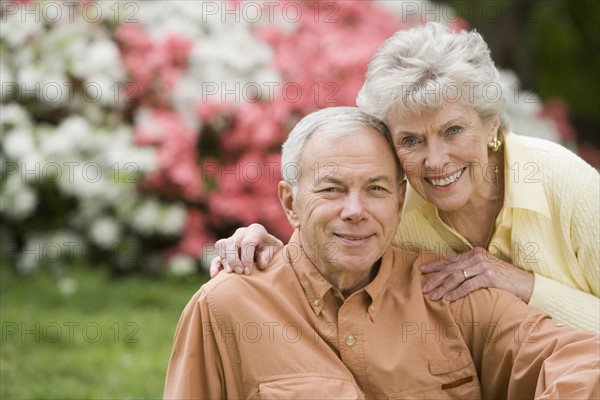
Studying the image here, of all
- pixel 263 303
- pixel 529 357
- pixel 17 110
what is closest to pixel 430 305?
pixel 529 357

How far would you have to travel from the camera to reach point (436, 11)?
7582mm

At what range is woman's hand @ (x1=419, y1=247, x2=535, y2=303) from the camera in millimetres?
2795

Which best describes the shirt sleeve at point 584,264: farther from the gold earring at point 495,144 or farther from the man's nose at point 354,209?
the man's nose at point 354,209

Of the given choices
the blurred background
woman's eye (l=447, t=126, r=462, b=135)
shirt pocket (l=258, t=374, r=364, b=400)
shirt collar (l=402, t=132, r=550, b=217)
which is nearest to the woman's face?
woman's eye (l=447, t=126, r=462, b=135)

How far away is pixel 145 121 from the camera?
19.1ft

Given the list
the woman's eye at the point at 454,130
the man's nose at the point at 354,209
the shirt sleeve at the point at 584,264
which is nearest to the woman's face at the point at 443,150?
the woman's eye at the point at 454,130

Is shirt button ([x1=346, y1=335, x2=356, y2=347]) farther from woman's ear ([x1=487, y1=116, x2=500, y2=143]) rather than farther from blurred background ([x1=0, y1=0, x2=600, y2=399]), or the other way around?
blurred background ([x1=0, y1=0, x2=600, y2=399])

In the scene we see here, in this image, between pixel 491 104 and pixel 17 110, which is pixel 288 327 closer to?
pixel 491 104

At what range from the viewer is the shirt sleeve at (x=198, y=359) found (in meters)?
2.59

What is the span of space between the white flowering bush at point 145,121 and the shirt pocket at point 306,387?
316cm

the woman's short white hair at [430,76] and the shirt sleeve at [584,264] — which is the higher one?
the woman's short white hair at [430,76]

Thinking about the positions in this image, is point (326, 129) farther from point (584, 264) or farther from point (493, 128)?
point (584, 264)

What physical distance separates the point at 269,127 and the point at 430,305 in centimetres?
311

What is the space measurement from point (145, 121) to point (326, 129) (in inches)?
131
